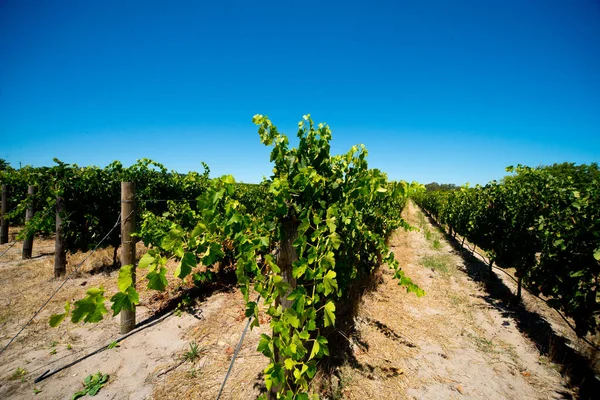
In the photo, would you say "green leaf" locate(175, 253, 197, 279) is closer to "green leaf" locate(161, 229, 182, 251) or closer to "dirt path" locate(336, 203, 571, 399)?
"green leaf" locate(161, 229, 182, 251)

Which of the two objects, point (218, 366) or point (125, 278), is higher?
point (125, 278)

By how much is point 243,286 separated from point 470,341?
457cm

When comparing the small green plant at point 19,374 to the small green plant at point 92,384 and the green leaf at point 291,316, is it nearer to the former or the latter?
the small green plant at point 92,384

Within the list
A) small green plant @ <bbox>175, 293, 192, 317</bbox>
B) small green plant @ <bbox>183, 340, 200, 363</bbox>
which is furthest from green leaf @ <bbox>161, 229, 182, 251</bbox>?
small green plant @ <bbox>175, 293, 192, 317</bbox>

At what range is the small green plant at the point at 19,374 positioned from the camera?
3.02m

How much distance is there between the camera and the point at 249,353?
352 centimetres

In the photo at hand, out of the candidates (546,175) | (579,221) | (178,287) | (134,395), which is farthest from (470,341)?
(178,287)

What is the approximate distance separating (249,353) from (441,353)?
304cm

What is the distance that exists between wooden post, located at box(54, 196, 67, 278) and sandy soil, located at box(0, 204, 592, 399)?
354 mm

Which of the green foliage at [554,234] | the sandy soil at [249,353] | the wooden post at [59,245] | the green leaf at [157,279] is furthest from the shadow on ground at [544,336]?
the wooden post at [59,245]

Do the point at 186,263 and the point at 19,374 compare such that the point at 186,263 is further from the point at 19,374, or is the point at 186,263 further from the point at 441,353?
the point at 441,353

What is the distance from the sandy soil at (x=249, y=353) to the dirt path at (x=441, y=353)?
2 cm

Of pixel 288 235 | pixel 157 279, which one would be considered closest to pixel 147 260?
pixel 157 279

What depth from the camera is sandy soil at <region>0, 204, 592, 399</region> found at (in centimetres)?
299
